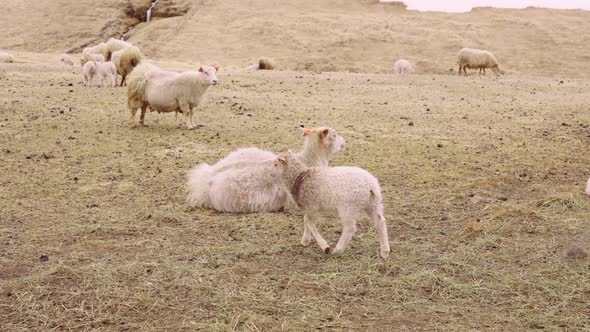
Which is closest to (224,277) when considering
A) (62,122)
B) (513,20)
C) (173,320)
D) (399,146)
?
(173,320)

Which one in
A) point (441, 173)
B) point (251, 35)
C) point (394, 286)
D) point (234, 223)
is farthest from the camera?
point (251, 35)

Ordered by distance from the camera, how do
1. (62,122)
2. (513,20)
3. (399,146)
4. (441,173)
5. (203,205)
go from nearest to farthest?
(203,205) → (441,173) → (399,146) → (62,122) → (513,20)

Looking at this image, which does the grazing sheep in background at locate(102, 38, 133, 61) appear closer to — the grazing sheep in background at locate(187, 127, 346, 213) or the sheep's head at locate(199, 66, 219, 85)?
the sheep's head at locate(199, 66, 219, 85)

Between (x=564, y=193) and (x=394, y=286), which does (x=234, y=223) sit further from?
(x=564, y=193)

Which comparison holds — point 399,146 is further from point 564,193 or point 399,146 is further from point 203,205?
point 203,205

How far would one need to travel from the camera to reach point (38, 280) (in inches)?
182

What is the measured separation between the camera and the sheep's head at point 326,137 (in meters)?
6.94

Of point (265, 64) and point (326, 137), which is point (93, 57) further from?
point (326, 137)

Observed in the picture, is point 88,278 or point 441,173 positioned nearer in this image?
point 88,278

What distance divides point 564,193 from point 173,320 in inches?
196

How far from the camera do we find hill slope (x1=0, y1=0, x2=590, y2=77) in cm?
3506

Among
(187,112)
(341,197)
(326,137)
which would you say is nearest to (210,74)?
(187,112)

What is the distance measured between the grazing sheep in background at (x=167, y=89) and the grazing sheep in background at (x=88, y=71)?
6.10m

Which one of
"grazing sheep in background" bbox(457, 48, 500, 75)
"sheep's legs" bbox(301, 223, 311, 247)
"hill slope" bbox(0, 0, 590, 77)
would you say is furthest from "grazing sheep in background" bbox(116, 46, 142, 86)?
"grazing sheep in background" bbox(457, 48, 500, 75)
